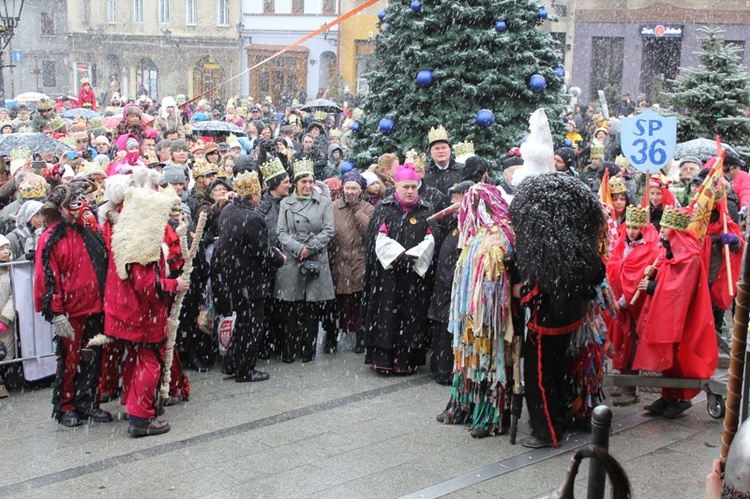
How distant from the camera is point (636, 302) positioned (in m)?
7.70

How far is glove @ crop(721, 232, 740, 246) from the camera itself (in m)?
8.23

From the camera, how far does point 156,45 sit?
50.9 metres

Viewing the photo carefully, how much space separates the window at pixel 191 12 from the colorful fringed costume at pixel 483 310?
45.3 m

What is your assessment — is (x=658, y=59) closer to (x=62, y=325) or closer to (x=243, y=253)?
(x=243, y=253)

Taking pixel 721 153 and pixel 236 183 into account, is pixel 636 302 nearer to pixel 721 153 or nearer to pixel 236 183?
pixel 721 153

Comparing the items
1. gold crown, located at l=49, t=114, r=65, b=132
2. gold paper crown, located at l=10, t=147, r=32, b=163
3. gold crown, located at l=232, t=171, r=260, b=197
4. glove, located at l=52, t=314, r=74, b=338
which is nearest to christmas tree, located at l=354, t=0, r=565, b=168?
gold crown, located at l=232, t=171, r=260, b=197

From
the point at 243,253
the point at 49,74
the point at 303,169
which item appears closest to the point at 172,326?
the point at 243,253

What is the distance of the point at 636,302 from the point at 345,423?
2.56 meters

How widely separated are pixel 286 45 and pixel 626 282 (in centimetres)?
4151

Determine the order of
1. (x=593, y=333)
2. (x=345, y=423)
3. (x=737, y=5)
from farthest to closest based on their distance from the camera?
(x=737, y=5), (x=345, y=423), (x=593, y=333)

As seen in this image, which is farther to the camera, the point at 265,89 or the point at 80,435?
the point at 265,89

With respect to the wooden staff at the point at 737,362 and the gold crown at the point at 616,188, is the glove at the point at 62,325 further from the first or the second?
the wooden staff at the point at 737,362

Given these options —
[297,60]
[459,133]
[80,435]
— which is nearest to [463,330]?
[80,435]

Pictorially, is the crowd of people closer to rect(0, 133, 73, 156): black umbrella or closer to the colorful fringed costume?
the colorful fringed costume
